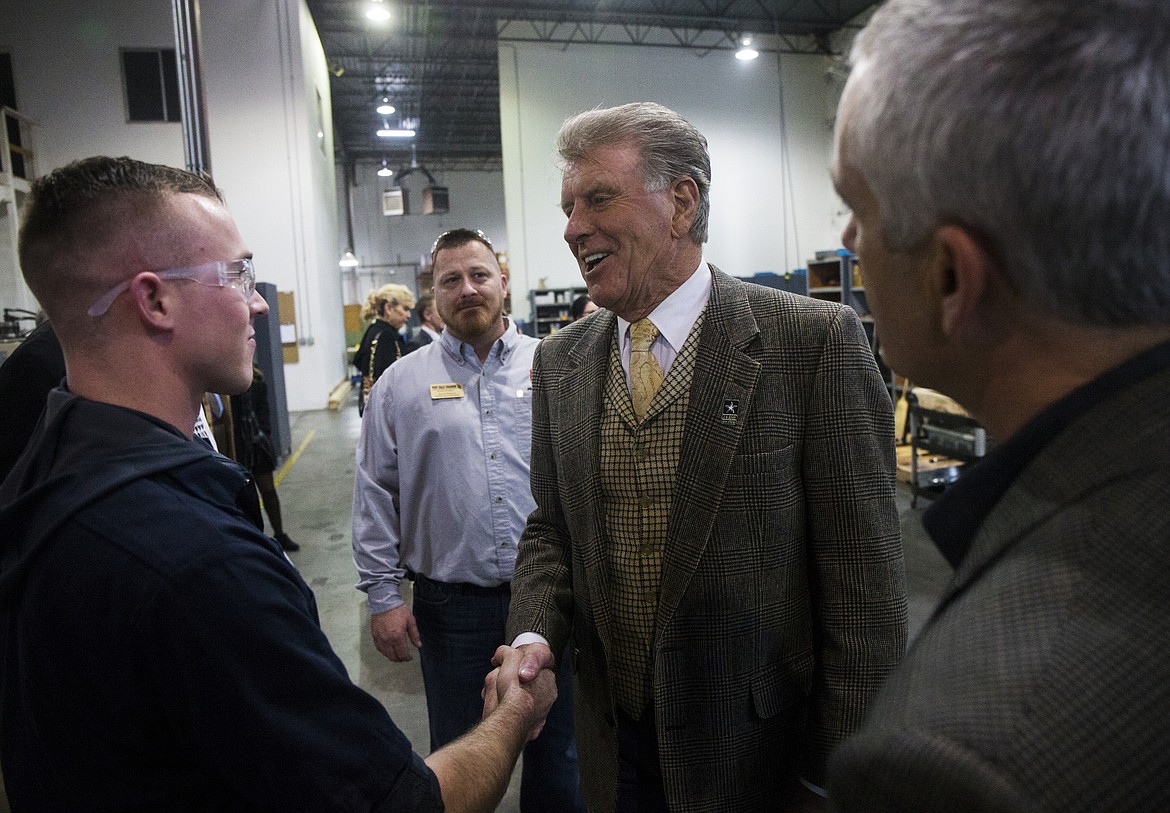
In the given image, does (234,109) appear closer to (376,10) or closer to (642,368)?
(376,10)

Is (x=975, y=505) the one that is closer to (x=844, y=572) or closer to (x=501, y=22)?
(x=844, y=572)

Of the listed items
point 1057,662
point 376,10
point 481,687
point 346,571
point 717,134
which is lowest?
point 346,571

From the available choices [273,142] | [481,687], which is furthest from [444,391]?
[273,142]

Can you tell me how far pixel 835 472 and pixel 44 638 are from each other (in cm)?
129

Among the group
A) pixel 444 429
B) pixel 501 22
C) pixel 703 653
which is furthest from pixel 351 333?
pixel 703 653

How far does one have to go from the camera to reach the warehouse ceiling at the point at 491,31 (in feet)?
45.3

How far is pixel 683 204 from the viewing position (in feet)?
5.48

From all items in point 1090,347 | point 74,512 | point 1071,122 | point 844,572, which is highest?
point 1071,122

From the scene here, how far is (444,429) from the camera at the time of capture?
8.14ft

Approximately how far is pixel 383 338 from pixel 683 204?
462 cm

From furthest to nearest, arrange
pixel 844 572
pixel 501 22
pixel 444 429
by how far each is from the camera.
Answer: pixel 501 22
pixel 444 429
pixel 844 572

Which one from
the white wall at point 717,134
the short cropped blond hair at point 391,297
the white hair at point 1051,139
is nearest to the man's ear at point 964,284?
the white hair at point 1051,139

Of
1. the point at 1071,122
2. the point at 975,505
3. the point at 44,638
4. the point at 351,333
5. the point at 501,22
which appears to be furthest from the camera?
the point at 351,333

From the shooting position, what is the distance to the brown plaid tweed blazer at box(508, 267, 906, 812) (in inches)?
54.9
